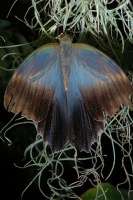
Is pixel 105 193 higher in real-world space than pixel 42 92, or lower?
lower

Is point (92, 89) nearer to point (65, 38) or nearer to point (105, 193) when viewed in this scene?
point (65, 38)

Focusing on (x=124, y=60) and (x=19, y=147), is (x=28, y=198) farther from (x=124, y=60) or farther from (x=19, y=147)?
(x=124, y=60)

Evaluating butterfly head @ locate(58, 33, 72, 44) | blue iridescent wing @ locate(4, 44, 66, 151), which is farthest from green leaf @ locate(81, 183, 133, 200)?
butterfly head @ locate(58, 33, 72, 44)

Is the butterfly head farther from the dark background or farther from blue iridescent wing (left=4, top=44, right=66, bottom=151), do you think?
the dark background

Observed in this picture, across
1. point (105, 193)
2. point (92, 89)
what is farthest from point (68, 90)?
point (105, 193)

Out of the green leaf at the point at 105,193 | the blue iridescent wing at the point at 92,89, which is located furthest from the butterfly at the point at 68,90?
the green leaf at the point at 105,193

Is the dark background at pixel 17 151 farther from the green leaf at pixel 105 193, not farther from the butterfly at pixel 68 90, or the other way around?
the butterfly at pixel 68 90
